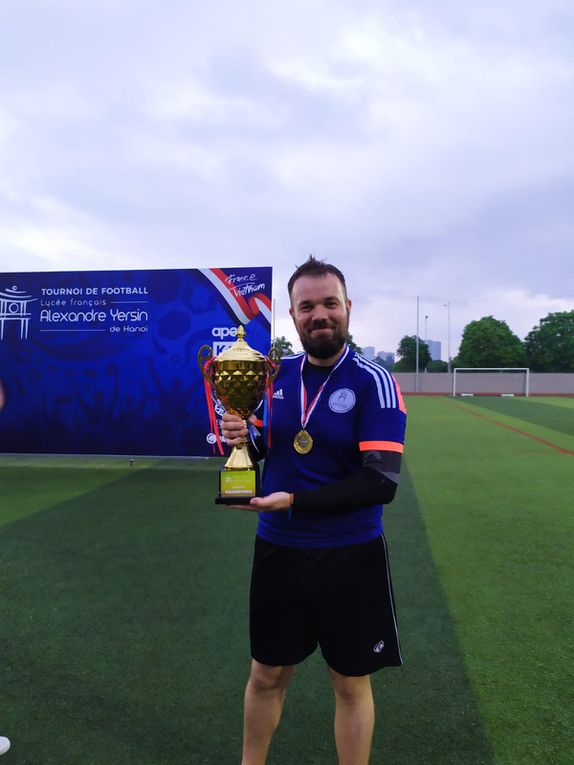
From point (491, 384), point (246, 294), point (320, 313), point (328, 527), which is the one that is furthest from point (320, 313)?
point (491, 384)

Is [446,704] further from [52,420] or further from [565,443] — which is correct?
[565,443]

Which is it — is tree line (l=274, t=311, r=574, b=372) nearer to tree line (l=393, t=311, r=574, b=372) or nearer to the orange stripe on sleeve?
tree line (l=393, t=311, r=574, b=372)

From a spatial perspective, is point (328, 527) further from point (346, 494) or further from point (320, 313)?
point (320, 313)

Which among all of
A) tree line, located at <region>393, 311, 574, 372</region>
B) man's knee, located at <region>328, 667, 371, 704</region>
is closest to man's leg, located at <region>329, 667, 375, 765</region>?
man's knee, located at <region>328, 667, 371, 704</region>

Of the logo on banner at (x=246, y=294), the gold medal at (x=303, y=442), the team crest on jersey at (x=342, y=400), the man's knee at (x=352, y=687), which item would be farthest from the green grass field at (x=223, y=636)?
the logo on banner at (x=246, y=294)

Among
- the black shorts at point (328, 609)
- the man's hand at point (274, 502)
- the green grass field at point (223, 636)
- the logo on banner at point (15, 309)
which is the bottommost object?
the green grass field at point (223, 636)

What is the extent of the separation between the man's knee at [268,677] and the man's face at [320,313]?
40.6 inches

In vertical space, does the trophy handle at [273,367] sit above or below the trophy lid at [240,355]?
below

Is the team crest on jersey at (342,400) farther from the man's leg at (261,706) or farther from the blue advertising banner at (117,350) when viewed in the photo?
the blue advertising banner at (117,350)

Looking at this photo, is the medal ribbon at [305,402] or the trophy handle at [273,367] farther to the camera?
the trophy handle at [273,367]

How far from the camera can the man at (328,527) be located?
1.57m

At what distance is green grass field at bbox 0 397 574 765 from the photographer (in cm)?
214

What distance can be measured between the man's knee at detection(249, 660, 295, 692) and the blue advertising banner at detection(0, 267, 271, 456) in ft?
20.0

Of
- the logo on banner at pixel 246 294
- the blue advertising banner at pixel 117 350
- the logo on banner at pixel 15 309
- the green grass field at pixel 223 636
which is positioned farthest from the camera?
the logo on banner at pixel 15 309
